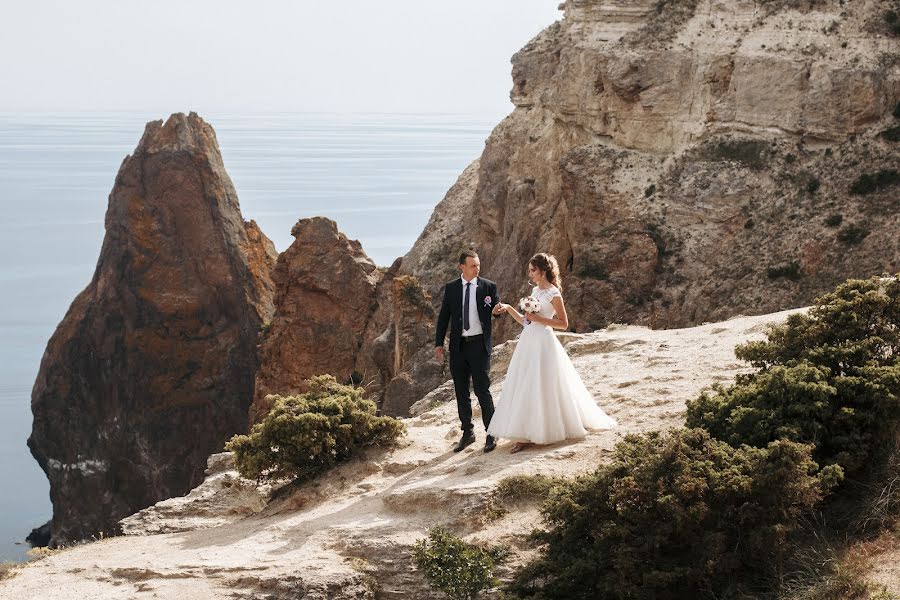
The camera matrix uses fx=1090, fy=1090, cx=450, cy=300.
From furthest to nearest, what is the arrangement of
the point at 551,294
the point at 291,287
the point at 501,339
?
the point at 291,287, the point at 501,339, the point at 551,294

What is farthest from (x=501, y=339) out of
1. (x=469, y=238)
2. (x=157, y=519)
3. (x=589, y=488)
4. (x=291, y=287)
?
(x=589, y=488)

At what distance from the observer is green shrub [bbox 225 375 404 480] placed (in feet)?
45.8

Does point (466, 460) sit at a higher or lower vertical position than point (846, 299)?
lower

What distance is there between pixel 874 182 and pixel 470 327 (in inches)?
1145

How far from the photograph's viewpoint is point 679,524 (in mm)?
9664

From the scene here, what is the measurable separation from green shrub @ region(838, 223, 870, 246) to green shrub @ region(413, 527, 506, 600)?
29.0m

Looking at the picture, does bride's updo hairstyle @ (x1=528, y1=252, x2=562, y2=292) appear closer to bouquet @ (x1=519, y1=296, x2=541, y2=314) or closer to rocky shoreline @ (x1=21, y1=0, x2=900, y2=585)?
bouquet @ (x1=519, y1=296, x2=541, y2=314)

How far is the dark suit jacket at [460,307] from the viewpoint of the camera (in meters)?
12.9

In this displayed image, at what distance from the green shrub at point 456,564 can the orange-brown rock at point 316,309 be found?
38.5 m

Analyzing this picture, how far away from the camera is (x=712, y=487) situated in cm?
980

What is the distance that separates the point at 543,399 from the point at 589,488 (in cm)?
221

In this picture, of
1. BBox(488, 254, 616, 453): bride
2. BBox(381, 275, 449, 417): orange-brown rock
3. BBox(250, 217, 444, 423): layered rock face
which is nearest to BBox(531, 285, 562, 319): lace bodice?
BBox(488, 254, 616, 453): bride

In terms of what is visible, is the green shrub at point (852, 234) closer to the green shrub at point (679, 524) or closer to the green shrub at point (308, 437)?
the green shrub at point (308, 437)

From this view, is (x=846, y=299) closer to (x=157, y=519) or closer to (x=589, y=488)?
(x=589, y=488)
